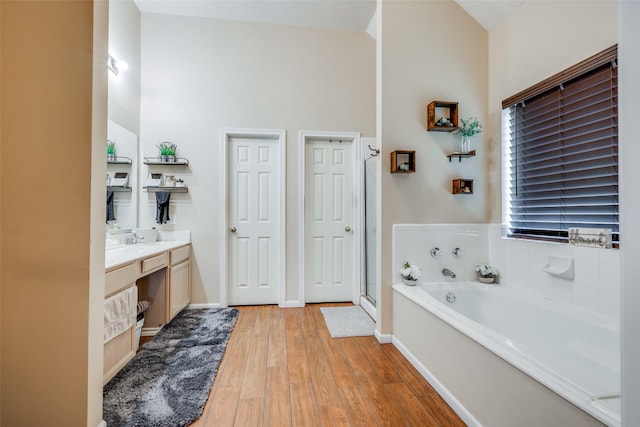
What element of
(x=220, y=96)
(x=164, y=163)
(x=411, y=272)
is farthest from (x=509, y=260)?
(x=164, y=163)

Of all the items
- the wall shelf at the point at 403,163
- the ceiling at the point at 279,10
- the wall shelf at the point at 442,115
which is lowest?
the wall shelf at the point at 403,163

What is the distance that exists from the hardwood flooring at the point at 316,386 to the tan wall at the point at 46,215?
0.72 m

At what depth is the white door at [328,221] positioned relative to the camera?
11.1 ft

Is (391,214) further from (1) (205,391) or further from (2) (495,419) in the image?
(1) (205,391)

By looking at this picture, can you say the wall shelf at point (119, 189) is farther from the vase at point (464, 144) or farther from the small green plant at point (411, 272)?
the vase at point (464, 144)

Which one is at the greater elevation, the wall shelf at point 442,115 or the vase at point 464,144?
the wall shelf at point 442,115

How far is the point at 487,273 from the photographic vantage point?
2.36 m

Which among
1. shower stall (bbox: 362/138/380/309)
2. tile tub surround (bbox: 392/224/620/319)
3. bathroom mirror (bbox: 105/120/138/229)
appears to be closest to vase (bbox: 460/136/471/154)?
tile tub surround (bbox: 392/224/620/319)

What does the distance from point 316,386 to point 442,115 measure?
7.38 feet

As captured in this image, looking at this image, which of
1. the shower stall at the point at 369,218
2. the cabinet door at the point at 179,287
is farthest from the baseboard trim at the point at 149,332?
the shower stall at the point at 369,218

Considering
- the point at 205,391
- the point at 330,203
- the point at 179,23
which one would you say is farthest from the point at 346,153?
the point at 205,391

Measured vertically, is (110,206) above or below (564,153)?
below

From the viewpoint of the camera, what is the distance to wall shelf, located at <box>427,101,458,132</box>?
2307 millimetres

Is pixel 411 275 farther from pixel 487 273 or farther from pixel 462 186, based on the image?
pixel 462 186
